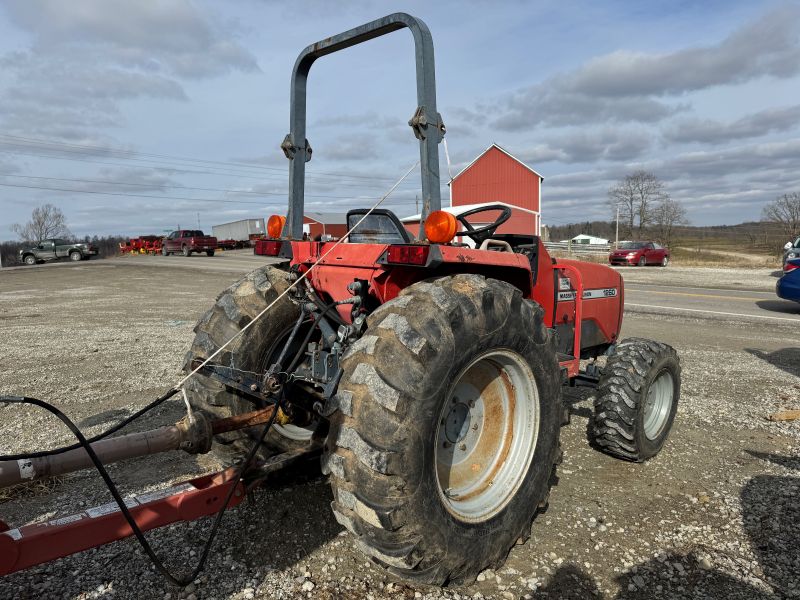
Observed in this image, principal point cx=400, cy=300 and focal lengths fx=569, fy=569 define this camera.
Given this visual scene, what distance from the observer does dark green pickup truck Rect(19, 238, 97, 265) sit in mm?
38000

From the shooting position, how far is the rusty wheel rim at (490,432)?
3.01 m

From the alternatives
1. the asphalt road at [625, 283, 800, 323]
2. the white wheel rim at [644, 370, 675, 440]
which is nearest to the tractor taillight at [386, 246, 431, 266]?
the white wheel rim at [644, 370, 675, 440]

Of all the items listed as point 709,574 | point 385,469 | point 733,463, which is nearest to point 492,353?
point 385,469

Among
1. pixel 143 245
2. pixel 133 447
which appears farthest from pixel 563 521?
pixel 143 245

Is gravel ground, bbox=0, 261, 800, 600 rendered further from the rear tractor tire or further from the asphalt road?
the asphalt road

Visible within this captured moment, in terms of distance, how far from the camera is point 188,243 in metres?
37.0

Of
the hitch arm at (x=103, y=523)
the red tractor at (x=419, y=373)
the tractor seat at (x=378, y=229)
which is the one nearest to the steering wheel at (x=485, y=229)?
the red tractor at (x=419, y=373)

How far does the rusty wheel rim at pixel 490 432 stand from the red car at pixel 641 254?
29.0 metres

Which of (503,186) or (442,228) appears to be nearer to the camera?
(442,228)

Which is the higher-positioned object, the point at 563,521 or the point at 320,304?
the point at 320,304

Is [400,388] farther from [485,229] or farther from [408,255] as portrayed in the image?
[485,229]

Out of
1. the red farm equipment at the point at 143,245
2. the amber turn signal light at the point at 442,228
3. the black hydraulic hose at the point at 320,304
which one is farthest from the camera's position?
the red farm equipment at the point at 143,245

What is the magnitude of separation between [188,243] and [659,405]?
119 feet

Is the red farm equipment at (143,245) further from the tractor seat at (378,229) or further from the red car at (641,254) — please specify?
the tractor seat at (378,229)
